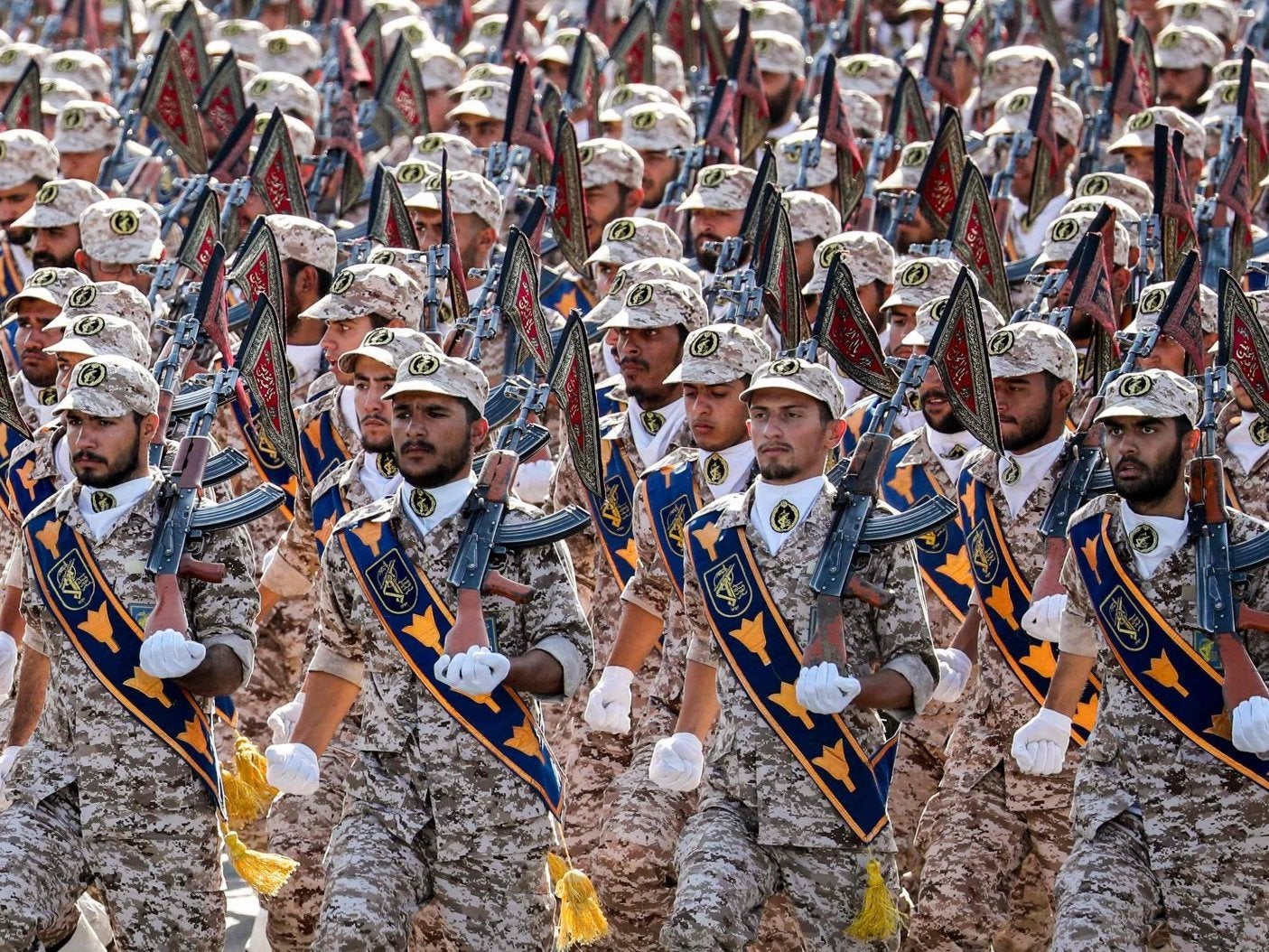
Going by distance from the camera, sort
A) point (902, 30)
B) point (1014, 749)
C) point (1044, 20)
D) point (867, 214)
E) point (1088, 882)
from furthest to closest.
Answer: point (902, 30) → point (1044, 20) → point (867, 214) → point (1014, 749) → point (1088, 882)

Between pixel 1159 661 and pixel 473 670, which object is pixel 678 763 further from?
pixel 1159 661

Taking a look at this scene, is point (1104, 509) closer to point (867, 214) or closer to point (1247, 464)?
point (1247, 464)

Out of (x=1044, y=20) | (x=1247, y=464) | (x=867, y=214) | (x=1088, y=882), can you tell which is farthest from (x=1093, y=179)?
(x=1088, y=882)

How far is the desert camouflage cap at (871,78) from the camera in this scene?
1738 cm

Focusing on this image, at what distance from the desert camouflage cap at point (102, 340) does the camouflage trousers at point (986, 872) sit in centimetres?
357

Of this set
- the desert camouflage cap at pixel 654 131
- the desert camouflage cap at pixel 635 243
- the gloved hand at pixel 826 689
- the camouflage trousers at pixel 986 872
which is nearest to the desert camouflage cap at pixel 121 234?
the desert camouflage cap at pixel 635 243

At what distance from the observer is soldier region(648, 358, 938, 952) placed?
9141mm

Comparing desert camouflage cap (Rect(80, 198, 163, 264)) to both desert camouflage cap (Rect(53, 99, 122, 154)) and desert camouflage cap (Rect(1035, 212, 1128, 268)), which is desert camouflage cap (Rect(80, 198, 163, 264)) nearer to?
desert camouflage cap (Rect(53, 99, 122, 154))

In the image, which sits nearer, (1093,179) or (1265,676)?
(1265,676)

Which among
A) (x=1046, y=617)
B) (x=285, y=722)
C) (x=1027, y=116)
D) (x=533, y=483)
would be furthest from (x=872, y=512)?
(x=1027, y=116)

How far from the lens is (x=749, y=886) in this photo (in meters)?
9.14

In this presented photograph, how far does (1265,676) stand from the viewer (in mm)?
9039

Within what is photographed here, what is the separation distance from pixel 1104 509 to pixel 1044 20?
992 cm

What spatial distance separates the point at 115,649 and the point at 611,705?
187cm
